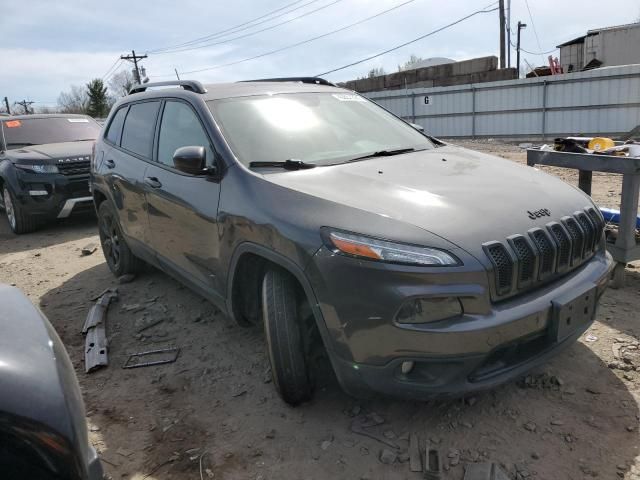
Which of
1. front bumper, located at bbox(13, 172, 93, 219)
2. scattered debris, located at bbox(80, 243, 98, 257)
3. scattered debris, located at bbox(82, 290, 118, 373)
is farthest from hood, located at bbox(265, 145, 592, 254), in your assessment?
front bumper, located at bbox(13, 172, 93, 219)

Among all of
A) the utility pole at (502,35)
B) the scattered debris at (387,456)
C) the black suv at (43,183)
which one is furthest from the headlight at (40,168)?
the utility pole at (502,35)

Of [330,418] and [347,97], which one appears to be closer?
[330,418]

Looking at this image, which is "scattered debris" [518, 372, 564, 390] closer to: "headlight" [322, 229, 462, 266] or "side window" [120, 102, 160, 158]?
"headlight" [322, 229, 462, 266]

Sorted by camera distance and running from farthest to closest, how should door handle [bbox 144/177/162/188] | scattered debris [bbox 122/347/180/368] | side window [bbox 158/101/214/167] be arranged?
door handle [bbox 144/177/162/188], scattered debris [bbox 122/347/180/368], side window [bbox 158/101/214/167]

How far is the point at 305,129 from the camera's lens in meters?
3.33

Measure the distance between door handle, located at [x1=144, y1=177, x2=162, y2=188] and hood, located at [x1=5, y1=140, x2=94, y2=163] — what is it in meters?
4.33

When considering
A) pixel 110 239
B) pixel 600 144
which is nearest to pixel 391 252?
pixel 600 144

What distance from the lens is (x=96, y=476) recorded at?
150cm

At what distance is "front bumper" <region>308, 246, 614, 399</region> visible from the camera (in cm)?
215

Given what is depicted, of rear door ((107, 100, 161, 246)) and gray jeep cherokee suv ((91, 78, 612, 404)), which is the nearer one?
gray jeep cherokee suv ((91, 78, 612, 404))

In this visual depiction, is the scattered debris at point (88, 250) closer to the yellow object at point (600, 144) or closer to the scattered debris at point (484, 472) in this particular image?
the scattered debris at point (484, 472)

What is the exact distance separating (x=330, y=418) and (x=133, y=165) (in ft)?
8.59

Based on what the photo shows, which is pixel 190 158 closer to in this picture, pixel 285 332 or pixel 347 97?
pixel 285 332

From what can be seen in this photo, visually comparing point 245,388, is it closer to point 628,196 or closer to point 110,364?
point 110,364
